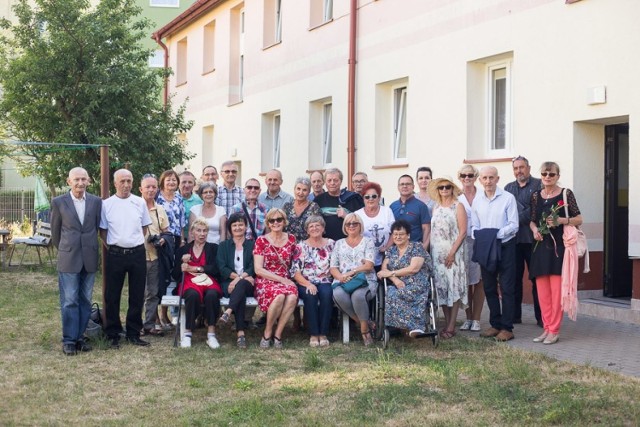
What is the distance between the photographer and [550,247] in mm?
8773

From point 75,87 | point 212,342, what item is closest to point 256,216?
point 212,342

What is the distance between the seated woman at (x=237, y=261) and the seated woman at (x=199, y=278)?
11cm

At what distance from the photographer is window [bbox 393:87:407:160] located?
580 inches

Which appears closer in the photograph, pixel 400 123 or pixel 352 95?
pixel 400 123

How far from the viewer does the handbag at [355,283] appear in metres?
8.97

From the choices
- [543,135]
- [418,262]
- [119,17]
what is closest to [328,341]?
[418,262]

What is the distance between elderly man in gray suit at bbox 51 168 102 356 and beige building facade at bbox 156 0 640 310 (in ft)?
18.6

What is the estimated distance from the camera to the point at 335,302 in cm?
902

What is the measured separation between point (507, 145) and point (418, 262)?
389cm

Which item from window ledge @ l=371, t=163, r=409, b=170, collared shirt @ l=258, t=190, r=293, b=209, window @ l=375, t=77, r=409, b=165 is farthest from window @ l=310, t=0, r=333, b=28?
collared shirt @ l=258, t=190, r=293, b=209

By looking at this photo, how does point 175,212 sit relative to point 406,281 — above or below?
A: above

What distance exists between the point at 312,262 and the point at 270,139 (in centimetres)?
1115

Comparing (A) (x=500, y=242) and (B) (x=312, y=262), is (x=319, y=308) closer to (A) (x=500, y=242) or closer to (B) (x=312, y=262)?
(B) (x=312, y=262)

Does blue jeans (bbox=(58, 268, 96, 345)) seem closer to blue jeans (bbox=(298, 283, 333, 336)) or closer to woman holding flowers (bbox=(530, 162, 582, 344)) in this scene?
blue jeans (bbox=(298, 283, 333, 336))
